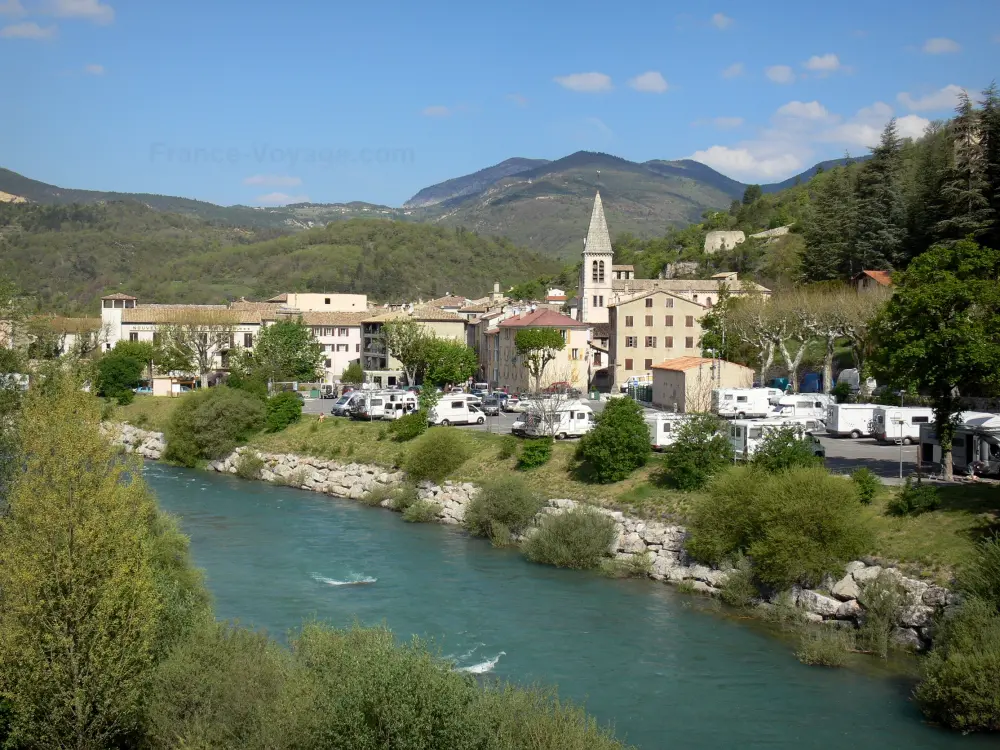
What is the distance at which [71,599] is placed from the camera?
11.6 meters

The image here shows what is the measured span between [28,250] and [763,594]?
464ft

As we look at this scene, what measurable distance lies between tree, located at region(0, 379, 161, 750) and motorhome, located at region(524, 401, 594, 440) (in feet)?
77.8

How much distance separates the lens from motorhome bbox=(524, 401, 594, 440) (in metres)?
35.5

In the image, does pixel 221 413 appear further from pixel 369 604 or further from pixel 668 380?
pixel 369 604

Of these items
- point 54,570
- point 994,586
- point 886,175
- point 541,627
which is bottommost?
point 541,627

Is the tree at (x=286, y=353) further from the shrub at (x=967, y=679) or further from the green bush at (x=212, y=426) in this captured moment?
the shrub at (x=967, y=679)

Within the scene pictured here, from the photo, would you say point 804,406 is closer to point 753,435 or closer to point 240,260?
point 753,435

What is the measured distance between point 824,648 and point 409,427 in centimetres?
2194

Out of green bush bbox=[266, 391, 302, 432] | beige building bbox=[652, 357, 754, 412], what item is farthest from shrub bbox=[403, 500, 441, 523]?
beige building bbox=[652, 357, 754, 412]

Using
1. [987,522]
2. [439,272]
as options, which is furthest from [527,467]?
[439,272]

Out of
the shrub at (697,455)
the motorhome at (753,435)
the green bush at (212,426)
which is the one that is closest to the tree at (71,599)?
the shrub at (697,455)

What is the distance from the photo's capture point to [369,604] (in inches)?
886

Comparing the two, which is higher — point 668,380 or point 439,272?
point 439,272

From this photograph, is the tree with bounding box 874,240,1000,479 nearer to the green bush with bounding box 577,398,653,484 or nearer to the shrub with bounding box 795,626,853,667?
the green bush with bounding box 577,398,653,484
